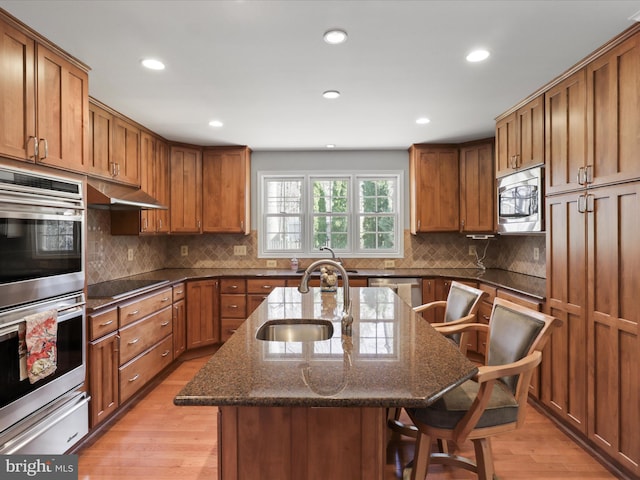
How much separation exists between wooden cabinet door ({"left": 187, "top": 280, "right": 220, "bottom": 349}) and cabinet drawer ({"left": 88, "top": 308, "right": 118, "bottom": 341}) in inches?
54.3

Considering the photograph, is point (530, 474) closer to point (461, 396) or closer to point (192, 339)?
point (461, 396)

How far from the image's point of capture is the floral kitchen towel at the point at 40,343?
6.11ft

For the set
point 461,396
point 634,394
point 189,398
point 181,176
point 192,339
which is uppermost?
point 181,176

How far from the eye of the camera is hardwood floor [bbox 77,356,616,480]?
2.09 meters

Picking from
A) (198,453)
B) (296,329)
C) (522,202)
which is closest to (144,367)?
(198,453)

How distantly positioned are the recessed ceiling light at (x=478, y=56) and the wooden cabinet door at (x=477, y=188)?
6.94 ft

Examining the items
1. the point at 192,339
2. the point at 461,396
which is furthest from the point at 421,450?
the point at 192,339

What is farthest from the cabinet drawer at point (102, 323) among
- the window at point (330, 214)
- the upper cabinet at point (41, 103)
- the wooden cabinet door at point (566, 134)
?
the wooden cabinet door at point (566, 134)

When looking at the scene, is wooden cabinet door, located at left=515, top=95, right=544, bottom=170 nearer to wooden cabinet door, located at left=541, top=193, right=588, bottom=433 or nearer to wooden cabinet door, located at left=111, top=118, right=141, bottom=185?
wooden cabinet door, located at left=541, top=193, right=588, bottom=433

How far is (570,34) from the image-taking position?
2.08 m

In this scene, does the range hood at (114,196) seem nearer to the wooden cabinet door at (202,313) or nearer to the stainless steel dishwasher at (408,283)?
the wooden cabinet door at (202,313)

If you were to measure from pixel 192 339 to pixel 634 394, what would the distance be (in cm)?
367

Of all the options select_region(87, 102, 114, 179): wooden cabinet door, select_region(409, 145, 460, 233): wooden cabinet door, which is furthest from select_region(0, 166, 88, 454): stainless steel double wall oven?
select_region(409, 145, 460, 233): wooden cabinet door

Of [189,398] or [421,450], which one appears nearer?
[189,398]
